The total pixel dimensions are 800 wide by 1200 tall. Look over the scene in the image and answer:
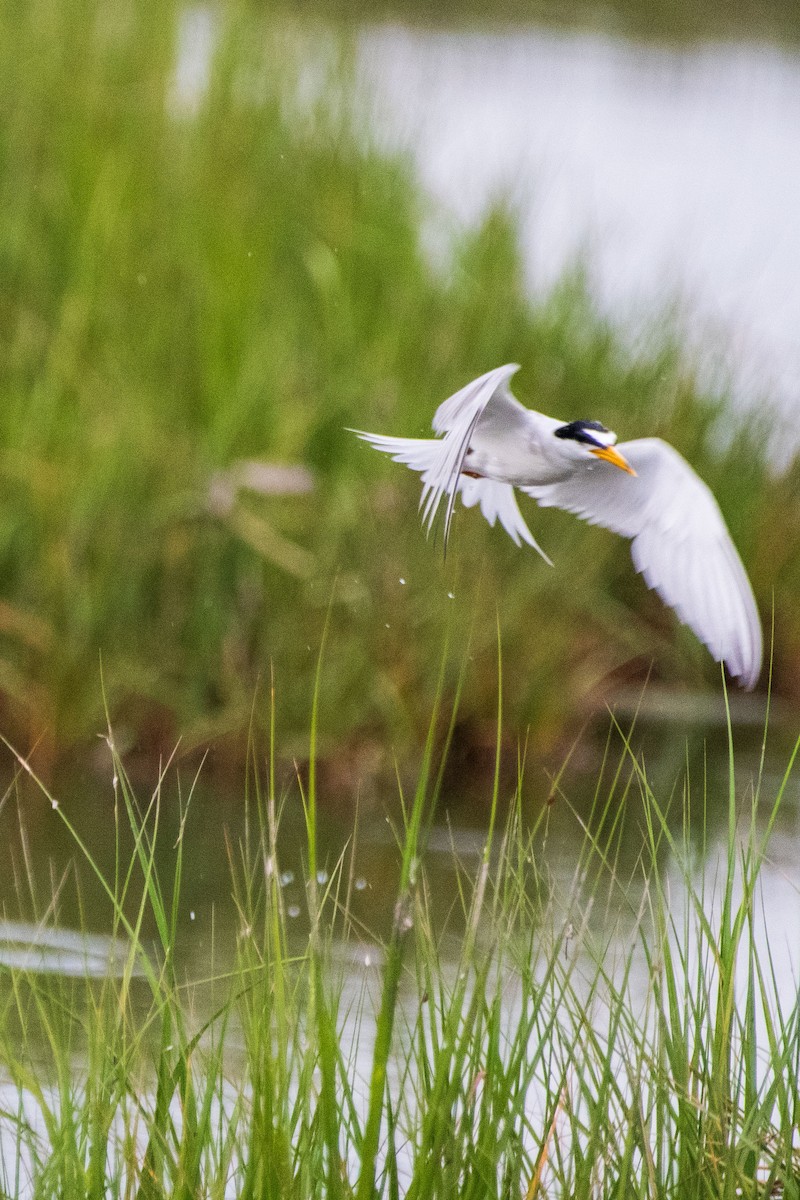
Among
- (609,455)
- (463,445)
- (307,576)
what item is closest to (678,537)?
(609,455)

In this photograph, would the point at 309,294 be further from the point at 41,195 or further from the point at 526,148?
the point at 526,148

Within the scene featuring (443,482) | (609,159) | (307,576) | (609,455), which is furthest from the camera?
(609,159)

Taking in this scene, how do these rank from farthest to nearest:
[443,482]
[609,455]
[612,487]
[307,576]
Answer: [307,576]
[612,487]
[609,455]
[443,482]

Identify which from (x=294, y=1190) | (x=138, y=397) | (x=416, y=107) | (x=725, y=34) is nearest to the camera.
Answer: (x=294, y=1190)

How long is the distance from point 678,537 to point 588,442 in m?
0.11

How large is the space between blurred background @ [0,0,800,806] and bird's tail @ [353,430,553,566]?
41.5 inches

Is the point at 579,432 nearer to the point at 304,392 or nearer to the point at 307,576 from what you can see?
the point at 307,576

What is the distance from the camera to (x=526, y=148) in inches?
197

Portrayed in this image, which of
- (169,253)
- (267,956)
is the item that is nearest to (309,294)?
(169,253)

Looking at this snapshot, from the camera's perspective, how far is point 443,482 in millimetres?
1173

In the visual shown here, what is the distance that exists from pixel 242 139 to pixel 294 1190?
394 cm

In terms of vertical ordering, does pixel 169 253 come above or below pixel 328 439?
above

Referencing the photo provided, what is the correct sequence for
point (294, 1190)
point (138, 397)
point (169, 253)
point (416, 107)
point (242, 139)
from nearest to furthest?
point (294, 1190), point (138, 397), point (169, 253), point (242, 139), point (416, 107)

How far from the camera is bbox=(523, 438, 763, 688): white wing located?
1.13 meters
